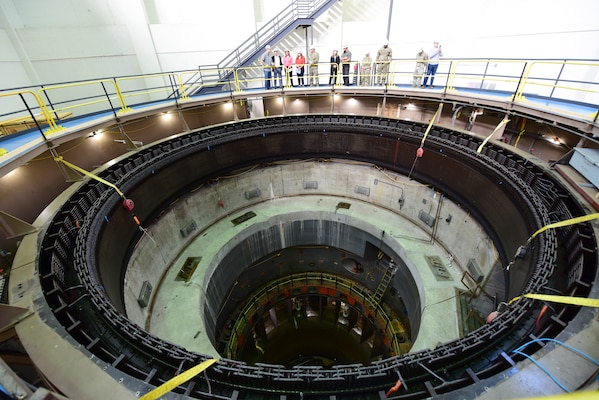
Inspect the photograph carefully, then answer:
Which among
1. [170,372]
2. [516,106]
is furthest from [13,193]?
[516,106]

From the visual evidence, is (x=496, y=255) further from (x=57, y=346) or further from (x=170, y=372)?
(x=57, y=346)

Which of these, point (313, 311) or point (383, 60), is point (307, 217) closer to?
point (313, 311)

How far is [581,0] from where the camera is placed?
9.55 metres

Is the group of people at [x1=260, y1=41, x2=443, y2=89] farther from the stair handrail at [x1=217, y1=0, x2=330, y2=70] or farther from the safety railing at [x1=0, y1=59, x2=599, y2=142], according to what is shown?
the stair handrail at [x1=217, y1=0, x2=330, y2=70]

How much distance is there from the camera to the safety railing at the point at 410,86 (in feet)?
25.6

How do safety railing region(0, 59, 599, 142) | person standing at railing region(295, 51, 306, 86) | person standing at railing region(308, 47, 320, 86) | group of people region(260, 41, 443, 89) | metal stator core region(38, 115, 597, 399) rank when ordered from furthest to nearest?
person standing at railing region(308, 47, 320, 86), person standing at railing region(295, 51, 306, 86), group of people region(260, 41, 443, 89), safety railing region(0, 59, 599, 142), metal stator core region(38, 115, 597, 399)

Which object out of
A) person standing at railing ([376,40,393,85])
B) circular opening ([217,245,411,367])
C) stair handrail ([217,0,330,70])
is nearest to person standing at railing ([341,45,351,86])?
person standing at railing ([376,40,393,85])

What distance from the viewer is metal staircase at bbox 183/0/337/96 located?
15.1 meters

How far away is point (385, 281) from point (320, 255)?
12.4 ft

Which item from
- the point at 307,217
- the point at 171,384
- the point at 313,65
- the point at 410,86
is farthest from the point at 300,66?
the point at 171,384

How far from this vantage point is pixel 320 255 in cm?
1461

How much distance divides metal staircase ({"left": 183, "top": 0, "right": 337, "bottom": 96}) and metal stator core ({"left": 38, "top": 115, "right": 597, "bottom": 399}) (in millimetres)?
6041

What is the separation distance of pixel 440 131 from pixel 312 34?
36.9 ft

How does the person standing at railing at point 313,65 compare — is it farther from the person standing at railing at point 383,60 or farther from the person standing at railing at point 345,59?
the person standing at railing at point 383,60
